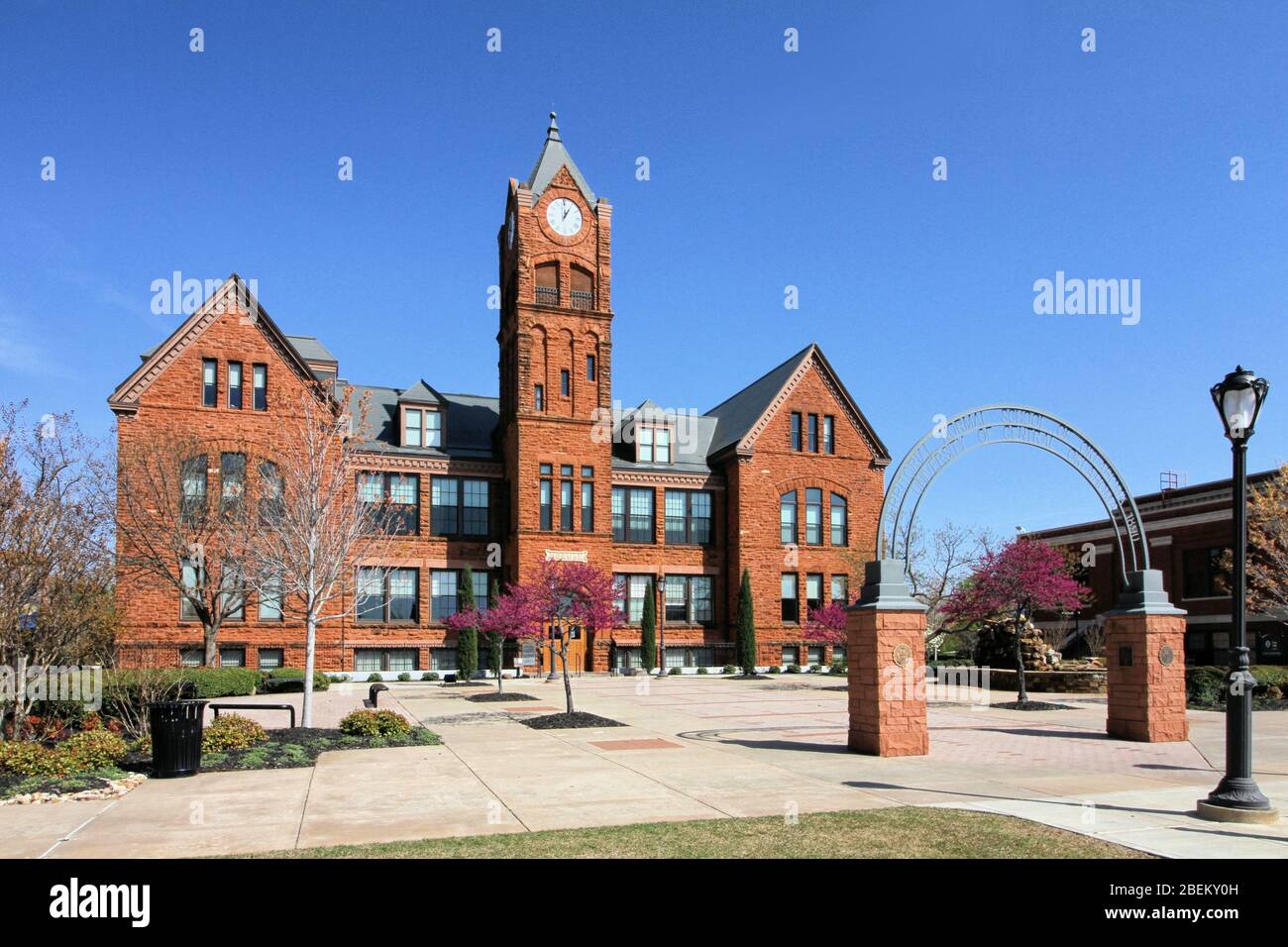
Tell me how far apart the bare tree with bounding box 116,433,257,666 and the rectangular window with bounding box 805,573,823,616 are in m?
25.0

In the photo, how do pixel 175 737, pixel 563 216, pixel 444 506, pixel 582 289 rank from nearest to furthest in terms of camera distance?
pixel 175 737 → pixel 444 506 → pixel 563 216 → pixel 582 289

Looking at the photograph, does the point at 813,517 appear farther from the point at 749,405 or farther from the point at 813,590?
the point at 749,405

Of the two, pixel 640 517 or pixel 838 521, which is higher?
pixel 640 517

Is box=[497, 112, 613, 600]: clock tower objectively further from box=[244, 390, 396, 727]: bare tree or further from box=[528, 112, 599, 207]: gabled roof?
box=[244, 390, 396, 727]: bare tree

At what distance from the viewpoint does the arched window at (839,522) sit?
46.7 metres

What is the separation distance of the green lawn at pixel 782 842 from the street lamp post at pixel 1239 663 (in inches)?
87.8

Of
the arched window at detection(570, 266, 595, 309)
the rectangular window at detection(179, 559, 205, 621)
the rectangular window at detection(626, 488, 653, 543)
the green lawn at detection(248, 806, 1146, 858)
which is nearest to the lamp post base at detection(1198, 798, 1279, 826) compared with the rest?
the green lawn at detection(248, 806, 1146, 858)

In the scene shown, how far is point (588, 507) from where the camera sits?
42625 millimetres

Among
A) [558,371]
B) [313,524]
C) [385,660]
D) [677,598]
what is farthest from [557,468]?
[313,524]

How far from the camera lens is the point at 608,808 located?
36.9ft

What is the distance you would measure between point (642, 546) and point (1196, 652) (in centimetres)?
2580

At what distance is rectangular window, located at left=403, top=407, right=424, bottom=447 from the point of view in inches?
1671

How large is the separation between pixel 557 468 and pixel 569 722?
2194 cm

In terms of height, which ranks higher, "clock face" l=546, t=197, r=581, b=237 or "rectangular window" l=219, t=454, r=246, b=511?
"clock face" l=546, t=197, r=581, b=237
